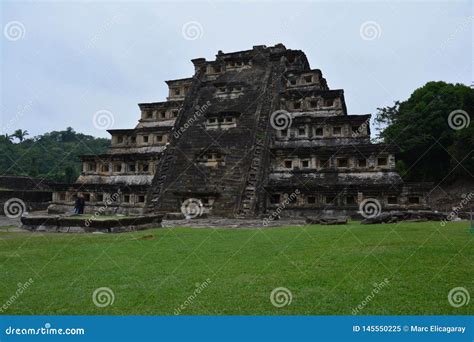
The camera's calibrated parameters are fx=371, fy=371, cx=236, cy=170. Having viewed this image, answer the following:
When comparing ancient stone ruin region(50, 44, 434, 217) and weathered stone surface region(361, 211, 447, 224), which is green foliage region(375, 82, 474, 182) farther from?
weathered stone surface region(361, 211, 447, 224)

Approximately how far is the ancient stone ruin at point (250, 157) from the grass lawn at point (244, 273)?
8.27 metres

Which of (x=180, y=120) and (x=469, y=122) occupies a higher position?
(x=469, y=122)

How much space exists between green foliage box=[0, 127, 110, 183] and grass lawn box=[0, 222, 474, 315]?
40053 millimetres

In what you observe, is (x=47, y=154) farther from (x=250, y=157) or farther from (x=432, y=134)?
(x=432, y=134)

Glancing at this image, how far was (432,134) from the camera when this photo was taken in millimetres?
34688

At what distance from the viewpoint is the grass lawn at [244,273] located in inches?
192

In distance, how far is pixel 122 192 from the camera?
2173cm

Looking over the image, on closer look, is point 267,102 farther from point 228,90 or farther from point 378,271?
point 378,271

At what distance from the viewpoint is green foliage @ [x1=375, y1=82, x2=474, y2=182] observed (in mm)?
32500

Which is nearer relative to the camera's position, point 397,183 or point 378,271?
point 378,271

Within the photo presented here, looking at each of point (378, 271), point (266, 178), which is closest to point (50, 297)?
point (378, 271)

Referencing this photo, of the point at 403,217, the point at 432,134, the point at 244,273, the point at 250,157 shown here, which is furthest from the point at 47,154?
the point at 244,273

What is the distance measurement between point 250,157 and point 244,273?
14.1 meters

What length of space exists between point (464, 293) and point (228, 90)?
22351mm
